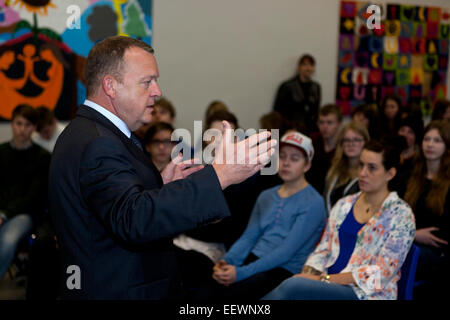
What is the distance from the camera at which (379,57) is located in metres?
6.49

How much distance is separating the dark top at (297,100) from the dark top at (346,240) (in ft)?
11.0

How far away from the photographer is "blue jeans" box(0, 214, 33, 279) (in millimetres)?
3082

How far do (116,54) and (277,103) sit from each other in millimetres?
4790

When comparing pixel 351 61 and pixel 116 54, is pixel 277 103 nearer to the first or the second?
pixel 351 61

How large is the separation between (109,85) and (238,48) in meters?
4.59


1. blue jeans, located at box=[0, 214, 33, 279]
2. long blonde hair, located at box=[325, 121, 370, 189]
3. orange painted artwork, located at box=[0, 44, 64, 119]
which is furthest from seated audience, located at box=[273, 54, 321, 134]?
blue jeans, located at box=[0, 214, 33, 279]

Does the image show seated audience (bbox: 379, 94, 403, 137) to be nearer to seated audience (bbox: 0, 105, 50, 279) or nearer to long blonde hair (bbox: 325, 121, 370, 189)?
long blonde hair (bbox: 325, 121, 370, 189)

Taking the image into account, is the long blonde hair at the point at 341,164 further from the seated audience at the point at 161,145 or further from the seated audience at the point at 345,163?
the seated audience at the point at 161,145

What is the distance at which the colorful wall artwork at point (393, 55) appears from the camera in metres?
6.30

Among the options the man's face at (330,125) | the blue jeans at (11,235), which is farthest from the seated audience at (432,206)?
the blue jeans at (11,235)

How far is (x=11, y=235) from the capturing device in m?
3.15

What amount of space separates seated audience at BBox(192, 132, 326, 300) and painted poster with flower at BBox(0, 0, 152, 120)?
2449 millimetres

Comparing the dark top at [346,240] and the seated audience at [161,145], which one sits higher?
the seated audience at [161,145]
